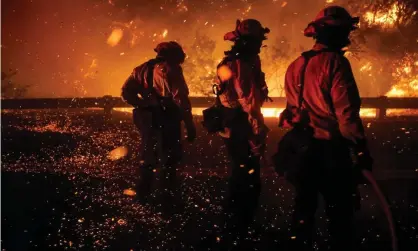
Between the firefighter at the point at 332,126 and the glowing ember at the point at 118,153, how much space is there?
4.84m

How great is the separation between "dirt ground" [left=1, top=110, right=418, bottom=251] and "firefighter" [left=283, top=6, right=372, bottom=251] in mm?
A: 441

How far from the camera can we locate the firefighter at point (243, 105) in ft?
12.3

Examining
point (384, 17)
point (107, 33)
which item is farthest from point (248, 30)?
point (107, 33)

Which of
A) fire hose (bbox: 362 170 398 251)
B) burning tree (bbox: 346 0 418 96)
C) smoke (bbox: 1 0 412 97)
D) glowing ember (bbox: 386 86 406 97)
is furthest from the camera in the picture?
smoke (bbox: 1 0 412 97)

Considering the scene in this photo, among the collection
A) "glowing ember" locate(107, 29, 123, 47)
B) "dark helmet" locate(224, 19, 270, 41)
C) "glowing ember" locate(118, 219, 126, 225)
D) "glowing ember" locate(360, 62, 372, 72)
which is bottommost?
"glowing ember" locate(118, 219, 126, 225)

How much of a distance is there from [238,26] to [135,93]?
1.61m

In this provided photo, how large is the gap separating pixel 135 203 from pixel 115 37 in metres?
26.3

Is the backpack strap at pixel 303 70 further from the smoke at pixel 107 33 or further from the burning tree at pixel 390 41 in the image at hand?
the smoke at pixel 107 33

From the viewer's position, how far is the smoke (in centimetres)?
2519

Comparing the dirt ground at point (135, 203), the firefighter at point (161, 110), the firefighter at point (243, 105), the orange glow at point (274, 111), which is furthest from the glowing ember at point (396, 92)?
the firefighter at point (243, 105)

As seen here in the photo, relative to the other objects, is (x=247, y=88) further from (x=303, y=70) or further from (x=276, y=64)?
(x=276, y=64)

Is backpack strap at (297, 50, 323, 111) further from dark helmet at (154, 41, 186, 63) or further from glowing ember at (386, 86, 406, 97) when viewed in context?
glowing ember at (386, 86, 406, 97)

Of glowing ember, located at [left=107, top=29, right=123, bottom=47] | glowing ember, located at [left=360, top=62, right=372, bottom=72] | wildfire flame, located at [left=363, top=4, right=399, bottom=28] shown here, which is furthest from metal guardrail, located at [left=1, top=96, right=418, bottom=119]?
glowing ember, located at [left=107, top=29, right=123, bottom=47]

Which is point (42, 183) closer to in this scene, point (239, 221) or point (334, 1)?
point (239, 221)
